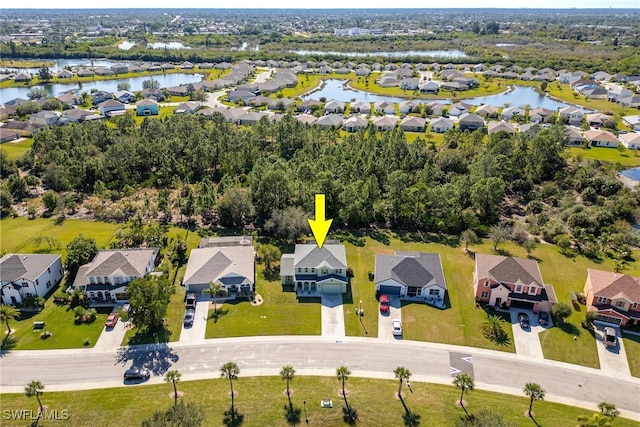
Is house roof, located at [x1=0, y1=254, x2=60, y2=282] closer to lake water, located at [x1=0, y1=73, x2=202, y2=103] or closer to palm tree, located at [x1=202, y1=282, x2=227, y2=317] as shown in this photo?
palm tree, located at [x1=202, y1=282, x2=227, y2=317]

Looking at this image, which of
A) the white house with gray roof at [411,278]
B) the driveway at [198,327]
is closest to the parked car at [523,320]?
the white house with gray roof at [411,278]

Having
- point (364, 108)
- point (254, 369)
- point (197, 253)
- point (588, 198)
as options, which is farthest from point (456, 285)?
Answer: point (364, 108)

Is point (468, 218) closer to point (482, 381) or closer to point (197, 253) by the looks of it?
point (482, 381)

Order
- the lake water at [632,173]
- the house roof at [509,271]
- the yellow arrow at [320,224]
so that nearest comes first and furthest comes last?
the house roof at [509,271] → the yellow arrow at [320,224] → the lake water at [632,173]

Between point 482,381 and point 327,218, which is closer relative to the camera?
point 482,381

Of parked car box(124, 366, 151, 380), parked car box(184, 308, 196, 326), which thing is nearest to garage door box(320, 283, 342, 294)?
parked car box(184, 308, 196, 326)

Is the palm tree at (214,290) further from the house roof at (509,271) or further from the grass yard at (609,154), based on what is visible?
the grass yard at (609,154)

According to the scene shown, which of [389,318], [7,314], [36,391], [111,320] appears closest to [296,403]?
[389,318]
